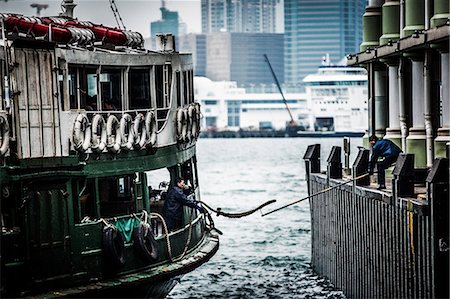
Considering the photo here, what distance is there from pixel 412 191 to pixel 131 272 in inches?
236

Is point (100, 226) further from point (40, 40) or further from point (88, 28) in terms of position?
point (88, 28)

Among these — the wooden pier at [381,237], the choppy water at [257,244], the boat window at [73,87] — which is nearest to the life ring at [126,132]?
the boat window at [73,87]

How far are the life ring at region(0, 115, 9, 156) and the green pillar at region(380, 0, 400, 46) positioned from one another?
13.3 metres

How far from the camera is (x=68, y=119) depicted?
20.6 meters

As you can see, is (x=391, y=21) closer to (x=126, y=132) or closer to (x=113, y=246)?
(x=126, y=132)

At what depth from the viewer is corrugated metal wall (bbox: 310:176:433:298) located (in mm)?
19703

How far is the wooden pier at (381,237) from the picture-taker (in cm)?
1869

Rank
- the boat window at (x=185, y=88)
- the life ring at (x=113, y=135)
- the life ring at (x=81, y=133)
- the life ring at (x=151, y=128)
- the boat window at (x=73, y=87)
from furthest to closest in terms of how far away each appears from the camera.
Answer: the boat window at (x=185, y=88) < the life ring at (x=151, y=128) < the boat window at (x=73, y=87) < the life ring at (x=113, y=135) < the life ring at (x=81, y=133)

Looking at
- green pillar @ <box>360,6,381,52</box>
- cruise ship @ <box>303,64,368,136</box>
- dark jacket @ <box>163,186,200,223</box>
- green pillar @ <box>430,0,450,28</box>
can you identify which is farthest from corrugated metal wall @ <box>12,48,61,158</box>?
cruise ship @ <box>303,64,368,136</box>

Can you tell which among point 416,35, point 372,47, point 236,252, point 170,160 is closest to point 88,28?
point 170,160

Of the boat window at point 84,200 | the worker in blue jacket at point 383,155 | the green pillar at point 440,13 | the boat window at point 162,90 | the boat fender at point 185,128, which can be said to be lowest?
the boat window at point 84,200

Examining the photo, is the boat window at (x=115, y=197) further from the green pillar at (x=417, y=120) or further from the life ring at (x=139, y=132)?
the green pillar at (x=417, y=120)

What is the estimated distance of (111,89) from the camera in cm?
2366

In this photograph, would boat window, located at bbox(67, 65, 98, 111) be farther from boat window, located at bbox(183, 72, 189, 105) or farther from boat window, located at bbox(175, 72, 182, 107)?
boat window, located at bbox(183, 72, 189, 105)
